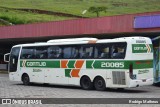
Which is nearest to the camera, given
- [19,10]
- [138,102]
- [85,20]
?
[138,102]

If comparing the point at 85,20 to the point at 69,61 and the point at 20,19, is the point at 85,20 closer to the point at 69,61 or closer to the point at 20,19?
the point at 69,61

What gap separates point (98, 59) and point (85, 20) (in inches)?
456

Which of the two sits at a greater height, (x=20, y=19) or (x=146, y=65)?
(x=20, y=19)

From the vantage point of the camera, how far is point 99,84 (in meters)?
23.2

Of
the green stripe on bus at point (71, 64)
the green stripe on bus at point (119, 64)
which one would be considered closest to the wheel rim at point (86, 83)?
the green stripe on bus at point (119, 64)

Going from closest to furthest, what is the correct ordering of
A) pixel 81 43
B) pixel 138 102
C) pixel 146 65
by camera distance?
pixel 138 102 → pixel 146 65 → pixel 81 43

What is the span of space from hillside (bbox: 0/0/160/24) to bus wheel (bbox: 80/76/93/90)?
183 ft

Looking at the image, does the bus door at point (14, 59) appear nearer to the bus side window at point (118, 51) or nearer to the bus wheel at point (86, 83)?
the bus wheel at point (86, 83)

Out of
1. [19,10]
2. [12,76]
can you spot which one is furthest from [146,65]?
[19,10]

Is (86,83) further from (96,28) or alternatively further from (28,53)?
(96,28)

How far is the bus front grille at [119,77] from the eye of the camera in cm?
2184

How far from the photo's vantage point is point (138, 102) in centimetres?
1558

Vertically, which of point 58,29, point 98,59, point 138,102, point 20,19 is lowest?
point 138,102

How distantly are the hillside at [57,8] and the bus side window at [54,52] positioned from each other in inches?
2108
